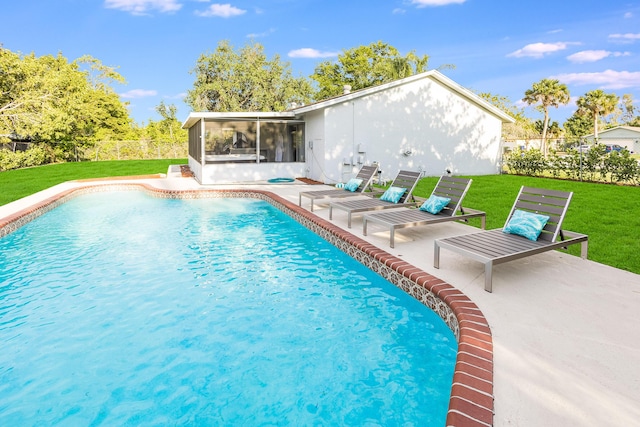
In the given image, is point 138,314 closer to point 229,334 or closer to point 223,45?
point 229,334

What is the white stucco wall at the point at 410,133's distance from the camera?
16.0 m

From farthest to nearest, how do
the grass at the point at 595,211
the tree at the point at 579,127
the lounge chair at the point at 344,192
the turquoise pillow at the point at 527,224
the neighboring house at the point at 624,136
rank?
the tree at the point at 579,127 < the neighboring house at the point at 624,136 < the lounge chair at the point at 344,192 < the grass at the point at 595,211 < the turquoise pillow at the point at 527,224

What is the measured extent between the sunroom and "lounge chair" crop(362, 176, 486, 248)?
10093 millimetres

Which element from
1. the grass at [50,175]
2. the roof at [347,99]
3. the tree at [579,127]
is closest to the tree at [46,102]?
the grass at [50,175]

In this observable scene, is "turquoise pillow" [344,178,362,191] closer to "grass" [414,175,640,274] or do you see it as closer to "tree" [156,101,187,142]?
"grass" [414,175,640,274]

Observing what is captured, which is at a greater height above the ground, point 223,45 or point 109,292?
point 223,45

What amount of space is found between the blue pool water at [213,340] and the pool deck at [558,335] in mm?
564

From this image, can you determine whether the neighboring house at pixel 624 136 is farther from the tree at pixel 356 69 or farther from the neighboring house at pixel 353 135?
the neighboring house at pixel 353 135

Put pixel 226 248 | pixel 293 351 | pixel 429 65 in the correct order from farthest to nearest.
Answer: pixel 429 65 → pixel 226 248 → pixel 293 351

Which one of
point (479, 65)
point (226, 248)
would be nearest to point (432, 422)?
point (226, 248)

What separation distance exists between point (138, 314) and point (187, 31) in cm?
4988

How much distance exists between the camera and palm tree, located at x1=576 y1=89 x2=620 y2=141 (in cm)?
4688

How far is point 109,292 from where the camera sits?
18.8 ft

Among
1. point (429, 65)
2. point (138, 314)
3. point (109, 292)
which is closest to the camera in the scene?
point (138, 314)
